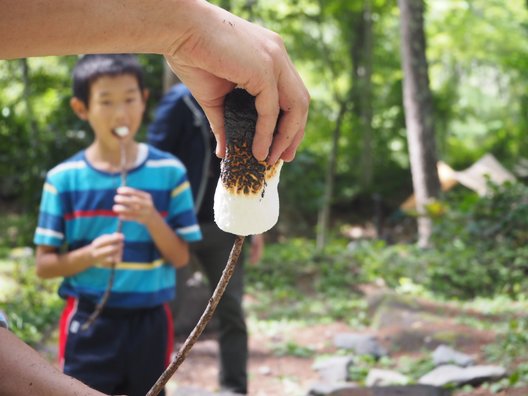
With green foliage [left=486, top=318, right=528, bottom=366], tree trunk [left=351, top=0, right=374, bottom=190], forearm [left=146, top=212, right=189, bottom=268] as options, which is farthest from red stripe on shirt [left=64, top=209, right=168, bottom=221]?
tree trunk [left=351, top=0, right=374, bottom=190]

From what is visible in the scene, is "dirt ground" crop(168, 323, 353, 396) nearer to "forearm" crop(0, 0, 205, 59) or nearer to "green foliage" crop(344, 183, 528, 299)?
"green foliage" crop(344, 183, 528, 299)

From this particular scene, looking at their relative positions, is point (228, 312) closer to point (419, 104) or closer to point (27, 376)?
point (27, 376)

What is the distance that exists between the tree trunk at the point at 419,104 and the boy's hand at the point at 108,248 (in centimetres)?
655

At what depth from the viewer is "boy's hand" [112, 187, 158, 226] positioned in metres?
2.68

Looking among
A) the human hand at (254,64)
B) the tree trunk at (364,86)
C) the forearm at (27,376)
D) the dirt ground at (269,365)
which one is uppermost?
the tree trunk at (364,86)

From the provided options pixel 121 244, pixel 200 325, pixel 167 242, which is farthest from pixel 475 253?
pixel 200 325

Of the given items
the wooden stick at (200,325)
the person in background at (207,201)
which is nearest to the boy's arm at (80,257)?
the person in background at (207,201)

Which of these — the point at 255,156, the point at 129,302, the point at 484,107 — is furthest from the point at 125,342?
the point at 484,107

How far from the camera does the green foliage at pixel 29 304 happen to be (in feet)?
18.0

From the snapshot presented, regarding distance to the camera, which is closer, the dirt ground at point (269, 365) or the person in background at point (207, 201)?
the person in background at point (207, 201)

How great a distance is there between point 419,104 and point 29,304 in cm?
530

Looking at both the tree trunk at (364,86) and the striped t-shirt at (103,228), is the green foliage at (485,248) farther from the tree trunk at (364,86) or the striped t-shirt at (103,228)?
the tree trunk at (364,86)

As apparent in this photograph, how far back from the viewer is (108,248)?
269cm

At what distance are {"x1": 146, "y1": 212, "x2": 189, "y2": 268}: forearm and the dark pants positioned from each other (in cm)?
113
